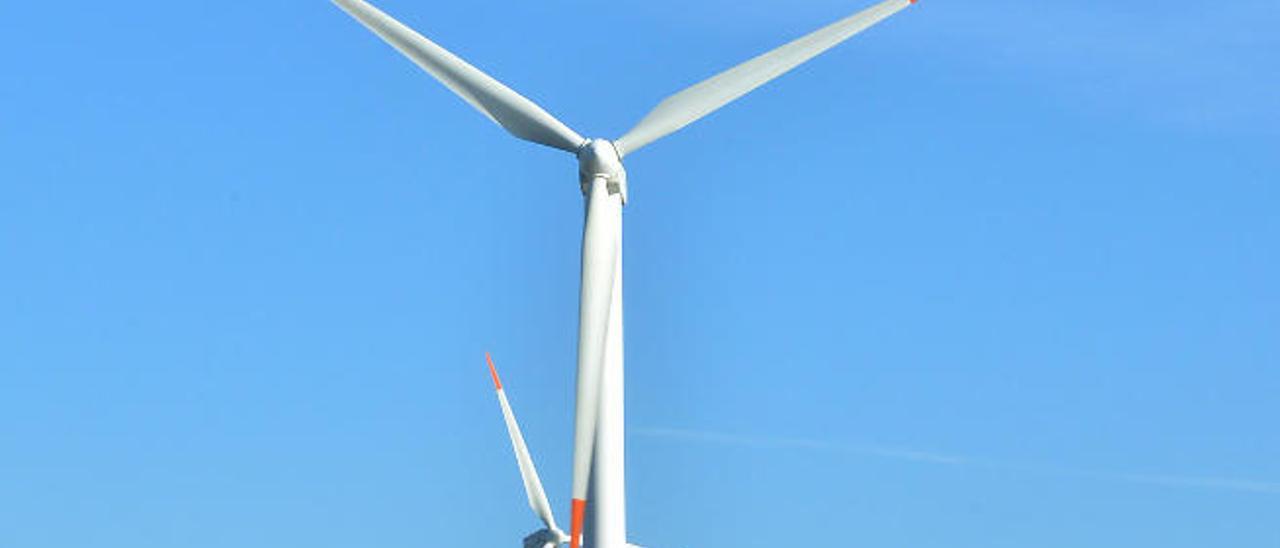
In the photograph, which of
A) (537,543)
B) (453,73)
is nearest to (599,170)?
(453,73)

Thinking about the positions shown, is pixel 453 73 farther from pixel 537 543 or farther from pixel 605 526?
pixel 537 543

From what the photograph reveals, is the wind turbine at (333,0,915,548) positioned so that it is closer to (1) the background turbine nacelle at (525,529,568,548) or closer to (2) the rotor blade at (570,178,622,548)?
(2) the rotor blade at (570,178,622,548)

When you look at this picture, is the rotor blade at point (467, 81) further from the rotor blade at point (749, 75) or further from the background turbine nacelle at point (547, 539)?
the background turbine nacelle at point (547, 539)

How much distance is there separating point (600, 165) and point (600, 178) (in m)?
0.51

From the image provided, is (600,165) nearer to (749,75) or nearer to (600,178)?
(600,178)

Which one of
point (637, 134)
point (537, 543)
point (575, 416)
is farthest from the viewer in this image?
point (537, 543)

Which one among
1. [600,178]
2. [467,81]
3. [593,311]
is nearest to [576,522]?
[593,311]

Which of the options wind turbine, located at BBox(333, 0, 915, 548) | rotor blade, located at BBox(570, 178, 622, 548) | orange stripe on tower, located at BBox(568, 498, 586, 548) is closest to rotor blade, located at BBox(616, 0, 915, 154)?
wind turbine, located at BBox(333, 0, 915, 548)

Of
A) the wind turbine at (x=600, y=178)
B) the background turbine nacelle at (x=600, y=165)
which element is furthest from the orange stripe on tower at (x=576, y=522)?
the background turbine nacelle at (x=600, y=165)

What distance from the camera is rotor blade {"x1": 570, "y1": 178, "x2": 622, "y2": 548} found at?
272 feet

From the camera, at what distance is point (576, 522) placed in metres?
77.6

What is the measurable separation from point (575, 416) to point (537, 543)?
88.2ft

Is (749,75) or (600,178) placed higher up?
(749,75)

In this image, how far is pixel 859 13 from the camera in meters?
92.2
